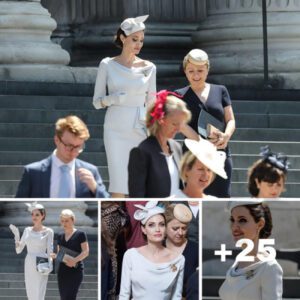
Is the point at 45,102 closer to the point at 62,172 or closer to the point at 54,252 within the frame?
the point at 62,172

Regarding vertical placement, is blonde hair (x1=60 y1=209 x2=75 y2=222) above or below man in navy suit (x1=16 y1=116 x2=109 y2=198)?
below

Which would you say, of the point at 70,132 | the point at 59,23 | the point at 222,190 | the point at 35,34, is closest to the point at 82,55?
the point at 59,23

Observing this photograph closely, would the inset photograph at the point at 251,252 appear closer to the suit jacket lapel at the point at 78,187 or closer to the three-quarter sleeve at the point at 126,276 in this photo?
the three-quarter sleeve at the point at 126,276

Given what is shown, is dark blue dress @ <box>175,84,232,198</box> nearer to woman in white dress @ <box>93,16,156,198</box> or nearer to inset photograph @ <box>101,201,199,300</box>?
woman in white dress @ <box>93,16,156,198</box>

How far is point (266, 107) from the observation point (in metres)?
24.8

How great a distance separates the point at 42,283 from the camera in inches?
586

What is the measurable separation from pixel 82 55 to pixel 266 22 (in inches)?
117

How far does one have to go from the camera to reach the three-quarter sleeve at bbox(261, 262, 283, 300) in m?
14.7

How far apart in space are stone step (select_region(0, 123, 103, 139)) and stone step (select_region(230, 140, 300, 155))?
130 cm

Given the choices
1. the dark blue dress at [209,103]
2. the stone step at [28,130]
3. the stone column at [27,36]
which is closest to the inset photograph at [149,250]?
the dark blue dress at [209,103]

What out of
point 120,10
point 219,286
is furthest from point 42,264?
point 120,10

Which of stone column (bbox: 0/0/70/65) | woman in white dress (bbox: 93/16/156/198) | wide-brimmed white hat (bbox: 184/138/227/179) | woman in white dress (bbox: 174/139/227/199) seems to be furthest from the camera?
stone column (bbox: 0/0/70/65)

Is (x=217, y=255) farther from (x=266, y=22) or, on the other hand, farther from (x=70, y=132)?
(x=266, y=22)

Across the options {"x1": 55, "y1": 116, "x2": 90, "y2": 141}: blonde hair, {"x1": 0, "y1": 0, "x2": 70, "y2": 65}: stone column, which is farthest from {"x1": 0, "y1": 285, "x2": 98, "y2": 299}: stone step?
{"x1": 0, "y1": 0, "x2": 70, "y2": 65}: stone column
